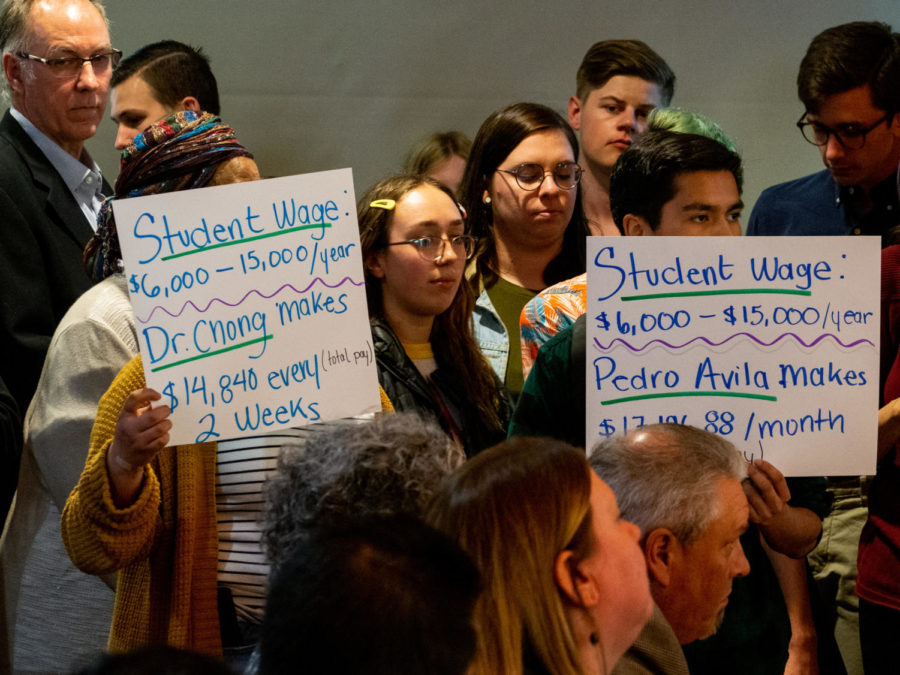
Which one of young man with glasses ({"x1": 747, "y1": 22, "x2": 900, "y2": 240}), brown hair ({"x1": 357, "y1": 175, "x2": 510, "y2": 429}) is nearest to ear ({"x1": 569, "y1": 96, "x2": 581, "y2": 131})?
young man with glasses ({"x1": 747, "y1": 22, "x2": 900, "y2": 240})

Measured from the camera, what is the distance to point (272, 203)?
196 centimetres

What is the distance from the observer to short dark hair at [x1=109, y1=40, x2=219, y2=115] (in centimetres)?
354

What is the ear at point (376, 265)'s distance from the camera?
2.67 meters

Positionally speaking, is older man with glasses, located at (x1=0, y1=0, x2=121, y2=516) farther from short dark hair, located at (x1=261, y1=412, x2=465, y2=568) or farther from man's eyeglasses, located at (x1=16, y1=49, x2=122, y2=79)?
short dark hair, located at (x1=261, y1=412, x2=465, y2=568)

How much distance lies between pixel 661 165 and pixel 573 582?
127cm

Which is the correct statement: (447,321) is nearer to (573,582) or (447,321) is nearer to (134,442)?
(134,442)

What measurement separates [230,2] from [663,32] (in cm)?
176

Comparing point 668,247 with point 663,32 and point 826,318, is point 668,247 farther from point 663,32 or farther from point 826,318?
point 663,32

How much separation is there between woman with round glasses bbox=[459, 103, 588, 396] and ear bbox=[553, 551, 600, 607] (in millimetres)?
1537

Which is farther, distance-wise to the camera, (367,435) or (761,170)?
(761,170)

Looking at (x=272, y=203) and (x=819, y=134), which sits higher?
(x=819, y=134)

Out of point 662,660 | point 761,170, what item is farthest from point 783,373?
point 761,170

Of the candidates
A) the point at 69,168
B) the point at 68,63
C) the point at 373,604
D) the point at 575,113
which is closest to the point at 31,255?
the point at 69,168

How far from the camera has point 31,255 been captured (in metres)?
2.54
